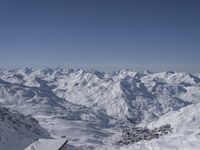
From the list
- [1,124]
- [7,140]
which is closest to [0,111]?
[1,124]

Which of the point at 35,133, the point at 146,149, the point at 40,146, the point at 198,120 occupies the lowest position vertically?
the point at 35,133

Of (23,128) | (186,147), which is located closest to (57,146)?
(186,147)

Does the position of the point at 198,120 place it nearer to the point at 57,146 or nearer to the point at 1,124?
the point at 1,124

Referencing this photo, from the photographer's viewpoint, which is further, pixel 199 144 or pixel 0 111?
pixel 0 111

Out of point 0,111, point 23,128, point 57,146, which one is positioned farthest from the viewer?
point 0,111

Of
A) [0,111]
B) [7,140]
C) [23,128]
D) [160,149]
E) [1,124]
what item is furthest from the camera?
[0,111]

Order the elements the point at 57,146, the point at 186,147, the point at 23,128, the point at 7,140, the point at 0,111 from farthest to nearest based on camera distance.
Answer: the point at 0,111 → the point at 23,128 → the point at 7,140 → the point at 186,147 → the point at 57,146

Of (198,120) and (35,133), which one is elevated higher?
(198,120)

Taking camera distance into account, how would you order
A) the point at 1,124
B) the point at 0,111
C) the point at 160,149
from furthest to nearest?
the point at 0,111 → the point at 1,124 → the point at 160,149

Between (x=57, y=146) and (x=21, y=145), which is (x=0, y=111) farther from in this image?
(x=57, y=146)
